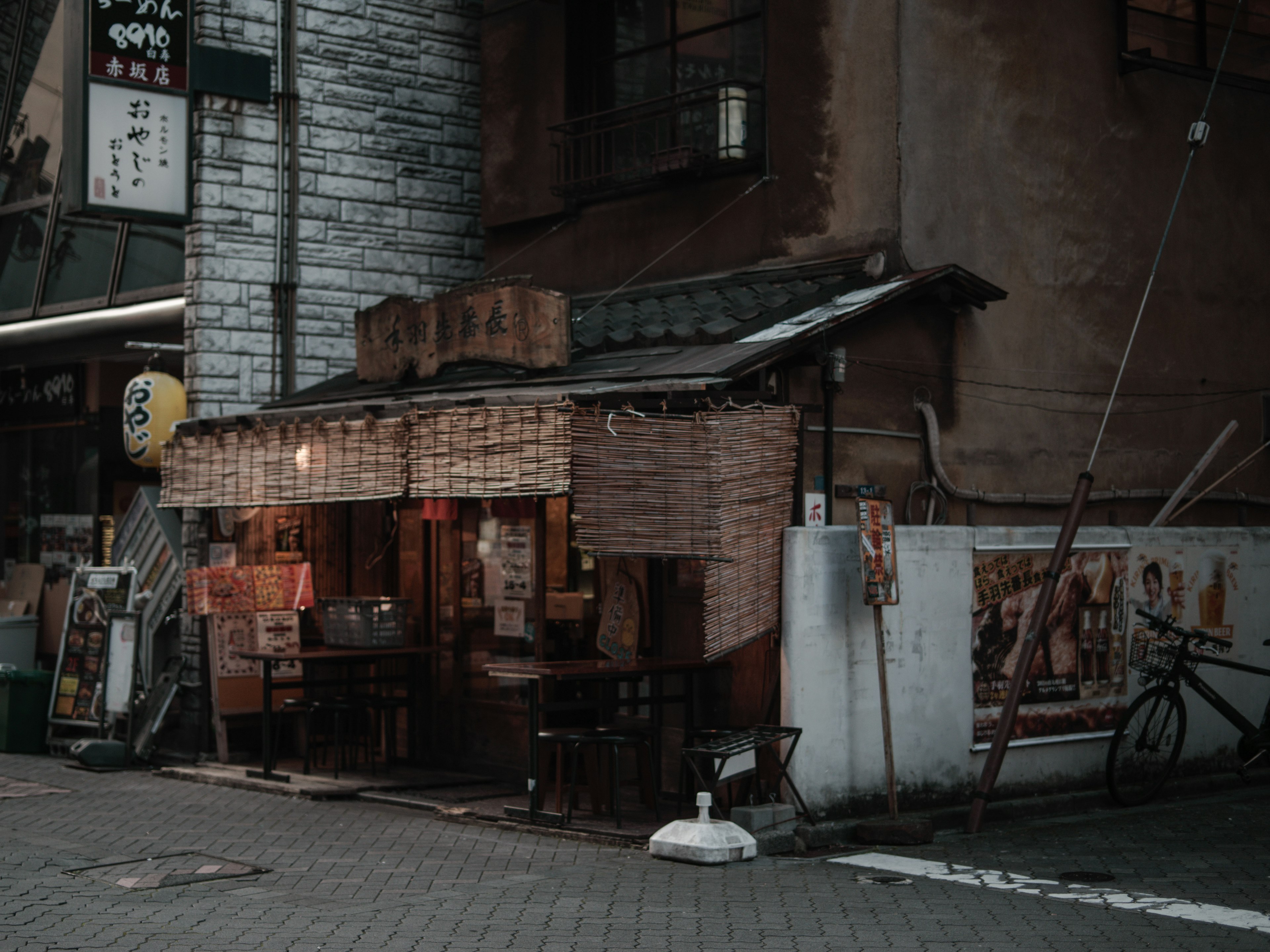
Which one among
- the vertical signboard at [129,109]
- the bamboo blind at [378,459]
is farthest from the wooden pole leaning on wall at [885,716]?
the vertical signboard at [129,109]

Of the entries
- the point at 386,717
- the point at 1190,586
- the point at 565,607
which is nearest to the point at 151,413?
the point at 386,717

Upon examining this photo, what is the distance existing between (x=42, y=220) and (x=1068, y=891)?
14.8 meters

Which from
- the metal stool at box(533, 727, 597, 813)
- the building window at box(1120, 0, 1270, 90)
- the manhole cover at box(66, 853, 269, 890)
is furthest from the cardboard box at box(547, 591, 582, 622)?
the building window at box(1120, 0, 1270, 90)

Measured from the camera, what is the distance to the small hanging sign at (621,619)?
11609 mm

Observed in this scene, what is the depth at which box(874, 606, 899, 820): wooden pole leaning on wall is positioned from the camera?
10305 millimetres

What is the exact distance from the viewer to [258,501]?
12.6 meters

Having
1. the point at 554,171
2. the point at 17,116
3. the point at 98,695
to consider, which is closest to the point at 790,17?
the point at 554,171

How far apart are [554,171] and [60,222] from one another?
22.0 ft

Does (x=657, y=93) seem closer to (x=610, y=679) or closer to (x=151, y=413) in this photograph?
(x=151, y=413)

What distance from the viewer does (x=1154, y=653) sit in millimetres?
12188

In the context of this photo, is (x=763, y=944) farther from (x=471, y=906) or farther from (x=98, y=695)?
(x=98, y=695)

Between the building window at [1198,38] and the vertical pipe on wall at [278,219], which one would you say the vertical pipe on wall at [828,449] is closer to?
the building window at [1198,38]

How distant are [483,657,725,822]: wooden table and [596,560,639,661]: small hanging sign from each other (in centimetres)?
16

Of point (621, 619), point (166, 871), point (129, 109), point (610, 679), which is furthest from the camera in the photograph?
point (129, 109)
